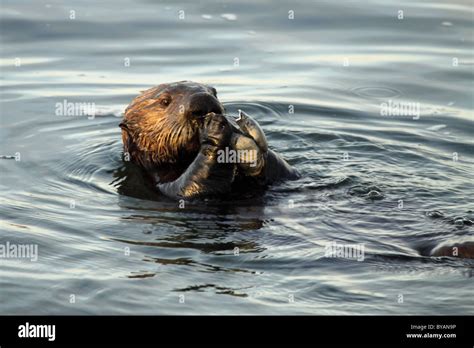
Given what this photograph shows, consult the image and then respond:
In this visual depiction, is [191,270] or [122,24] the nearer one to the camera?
[191,270]

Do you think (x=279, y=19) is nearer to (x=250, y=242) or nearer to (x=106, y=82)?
(x=106, y=82)

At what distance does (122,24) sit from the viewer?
43.1 ft

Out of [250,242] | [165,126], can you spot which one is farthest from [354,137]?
[250,242]

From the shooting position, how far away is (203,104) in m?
7.38

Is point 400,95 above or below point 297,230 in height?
above
